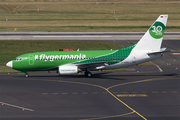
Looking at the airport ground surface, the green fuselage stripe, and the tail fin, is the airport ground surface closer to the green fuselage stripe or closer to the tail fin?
the green fuselage stripe

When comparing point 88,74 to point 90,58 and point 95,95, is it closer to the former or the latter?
point 90,58

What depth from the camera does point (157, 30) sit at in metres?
47.6

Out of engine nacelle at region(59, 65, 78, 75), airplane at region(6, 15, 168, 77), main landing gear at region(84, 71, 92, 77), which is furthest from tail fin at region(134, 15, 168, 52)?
engine nacelle at region(59, 65, 78, 75)

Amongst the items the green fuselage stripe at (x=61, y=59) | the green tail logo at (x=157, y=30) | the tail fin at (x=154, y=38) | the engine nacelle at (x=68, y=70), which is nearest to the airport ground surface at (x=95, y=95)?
the engine nacelle at (x=68, y=70)

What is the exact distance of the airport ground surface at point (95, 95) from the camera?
93.0ft

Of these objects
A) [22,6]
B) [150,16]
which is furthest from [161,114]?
[22,6]

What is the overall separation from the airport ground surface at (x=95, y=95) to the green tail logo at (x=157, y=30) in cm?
694

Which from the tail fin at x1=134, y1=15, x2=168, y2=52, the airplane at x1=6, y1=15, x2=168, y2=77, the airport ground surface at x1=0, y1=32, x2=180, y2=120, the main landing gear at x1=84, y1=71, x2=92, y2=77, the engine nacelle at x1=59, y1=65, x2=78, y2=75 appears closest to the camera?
the airport ground surface at x1=0, y1=32, x2=180, y2=120

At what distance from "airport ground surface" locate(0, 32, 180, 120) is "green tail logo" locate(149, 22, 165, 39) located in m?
6.94

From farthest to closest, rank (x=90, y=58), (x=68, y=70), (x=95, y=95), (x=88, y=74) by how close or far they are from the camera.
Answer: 1. (x=88, y=74)
2. (x=90, y=58)
3. (x=68, y=70)
4. (x=95, y=95)

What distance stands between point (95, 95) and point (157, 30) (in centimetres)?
1887

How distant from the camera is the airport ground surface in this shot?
93.0 feet

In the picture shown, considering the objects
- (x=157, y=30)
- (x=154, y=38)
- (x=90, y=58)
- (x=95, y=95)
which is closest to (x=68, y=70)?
(x=90, y=58)

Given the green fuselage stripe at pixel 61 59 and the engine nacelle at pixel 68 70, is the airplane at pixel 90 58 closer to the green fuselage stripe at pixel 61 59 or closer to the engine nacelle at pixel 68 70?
the green fuselage stripe at pixel 61 59
